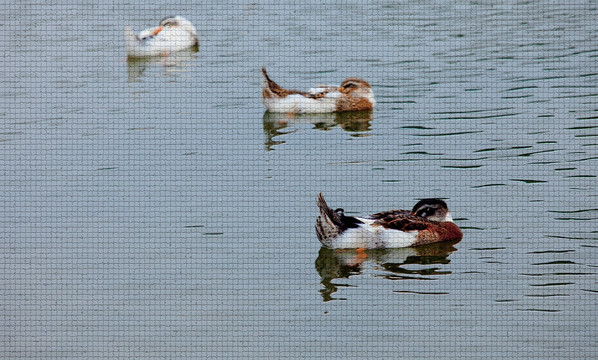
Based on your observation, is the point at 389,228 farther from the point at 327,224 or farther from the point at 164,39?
the point at 164,39

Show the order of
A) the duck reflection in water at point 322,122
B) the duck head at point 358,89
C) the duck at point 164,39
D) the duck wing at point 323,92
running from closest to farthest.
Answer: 1. the duck reflection in water at point 322,122
2. the duck head at point 358,89
3. the duck wing at point 323,92
4. the duck at point 164,39

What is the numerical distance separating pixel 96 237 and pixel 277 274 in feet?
7.04

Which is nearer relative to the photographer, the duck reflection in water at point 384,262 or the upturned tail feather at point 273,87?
the duck reflection in water at point 384,262

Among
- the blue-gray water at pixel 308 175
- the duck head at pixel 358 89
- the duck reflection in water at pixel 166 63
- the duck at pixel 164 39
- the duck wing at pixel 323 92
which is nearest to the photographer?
the blue-gray water at pixel 308 175

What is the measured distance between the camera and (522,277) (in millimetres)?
9023

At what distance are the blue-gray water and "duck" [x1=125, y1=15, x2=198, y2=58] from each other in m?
0.30

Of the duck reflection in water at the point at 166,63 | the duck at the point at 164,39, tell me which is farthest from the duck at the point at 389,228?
the duck at the point at 164,39

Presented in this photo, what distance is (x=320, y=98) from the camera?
14.8 meters

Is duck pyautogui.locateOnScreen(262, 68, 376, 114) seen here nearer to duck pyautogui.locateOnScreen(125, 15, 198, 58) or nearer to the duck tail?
duck pyautogui.locateOnScreen(125, 15, 198, 58)

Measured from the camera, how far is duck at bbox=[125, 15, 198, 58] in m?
18.1

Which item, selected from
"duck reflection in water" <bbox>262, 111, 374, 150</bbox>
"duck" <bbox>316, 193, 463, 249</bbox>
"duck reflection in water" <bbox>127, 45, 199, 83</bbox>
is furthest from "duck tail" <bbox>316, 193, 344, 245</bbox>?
"duck reflection in water" <bbox>127, 45, 199, 83</bbox>

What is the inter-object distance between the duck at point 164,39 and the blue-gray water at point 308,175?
1.00ft

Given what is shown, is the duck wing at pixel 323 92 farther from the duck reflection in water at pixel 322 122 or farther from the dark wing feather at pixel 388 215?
the dark wing feather at pixel 388 215

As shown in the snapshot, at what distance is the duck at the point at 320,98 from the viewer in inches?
574
